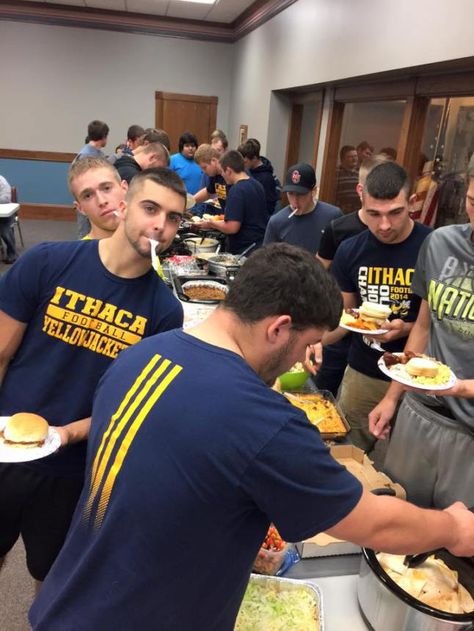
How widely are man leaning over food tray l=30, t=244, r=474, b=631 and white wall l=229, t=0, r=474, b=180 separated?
2.39 metres

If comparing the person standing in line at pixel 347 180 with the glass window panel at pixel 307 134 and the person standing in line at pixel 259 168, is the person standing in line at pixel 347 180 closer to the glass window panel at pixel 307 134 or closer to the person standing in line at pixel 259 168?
the person standing in line at pixel 259 168

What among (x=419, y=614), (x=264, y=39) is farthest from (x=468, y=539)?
(x=264, y=39)

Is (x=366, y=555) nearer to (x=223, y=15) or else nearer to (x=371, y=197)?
(x=371, y=197)

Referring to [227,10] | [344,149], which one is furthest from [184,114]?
[344,149]

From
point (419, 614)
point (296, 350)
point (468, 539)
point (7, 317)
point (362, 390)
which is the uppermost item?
point (296, 350)

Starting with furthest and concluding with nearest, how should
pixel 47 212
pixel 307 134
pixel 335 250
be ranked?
pixel 47 212
pixel 307 134
pixel 335 250

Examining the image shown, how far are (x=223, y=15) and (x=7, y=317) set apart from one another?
797 cm

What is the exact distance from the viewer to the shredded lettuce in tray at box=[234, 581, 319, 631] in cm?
114

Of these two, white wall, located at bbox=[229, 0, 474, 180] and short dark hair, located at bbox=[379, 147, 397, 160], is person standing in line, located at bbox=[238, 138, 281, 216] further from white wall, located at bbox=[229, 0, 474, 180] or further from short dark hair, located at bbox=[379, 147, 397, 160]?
short dark hair, located at bbox=[379, 147, 397, 160]

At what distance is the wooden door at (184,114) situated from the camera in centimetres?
893

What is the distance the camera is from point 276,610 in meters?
1.17

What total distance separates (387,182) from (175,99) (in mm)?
7906

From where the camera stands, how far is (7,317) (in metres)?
1.43

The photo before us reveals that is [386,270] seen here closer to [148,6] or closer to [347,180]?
[347,180]
